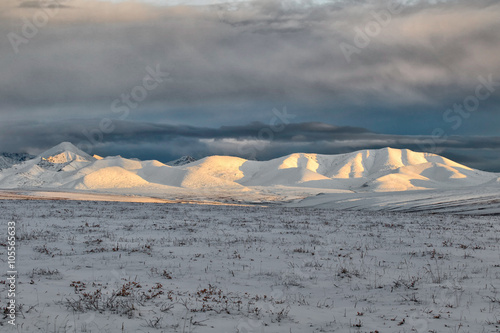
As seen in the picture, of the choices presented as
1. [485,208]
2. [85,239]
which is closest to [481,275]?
[85,239]

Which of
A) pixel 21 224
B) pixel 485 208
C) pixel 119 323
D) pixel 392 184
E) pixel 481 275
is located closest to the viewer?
A: pixel 119 323

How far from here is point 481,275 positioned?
14484mm

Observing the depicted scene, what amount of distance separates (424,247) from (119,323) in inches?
643

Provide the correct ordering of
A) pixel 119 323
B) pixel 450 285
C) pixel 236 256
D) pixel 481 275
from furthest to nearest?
pixel 236 256 < pixel 481 275 < pixel 450 285 < pixel 119 323

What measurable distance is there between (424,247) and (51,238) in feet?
62.4

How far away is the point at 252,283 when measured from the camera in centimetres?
1359

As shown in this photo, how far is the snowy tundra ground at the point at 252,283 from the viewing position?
9.46 meters

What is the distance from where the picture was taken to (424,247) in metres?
20.7

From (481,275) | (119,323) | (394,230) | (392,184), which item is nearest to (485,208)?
(394,230)

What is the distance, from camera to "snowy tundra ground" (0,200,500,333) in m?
9.46

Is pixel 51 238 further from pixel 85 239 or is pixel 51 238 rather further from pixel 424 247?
pixel 424 247

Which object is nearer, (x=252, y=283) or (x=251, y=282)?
(x=252, y=283)

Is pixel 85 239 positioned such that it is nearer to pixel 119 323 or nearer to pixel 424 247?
pixel 119 323

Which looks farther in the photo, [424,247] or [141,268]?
[424,247]
